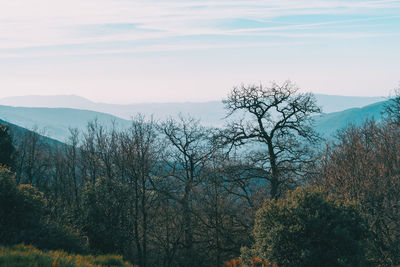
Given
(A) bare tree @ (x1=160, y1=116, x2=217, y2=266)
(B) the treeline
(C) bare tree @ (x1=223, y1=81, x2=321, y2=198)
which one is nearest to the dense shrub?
(B) the treeline

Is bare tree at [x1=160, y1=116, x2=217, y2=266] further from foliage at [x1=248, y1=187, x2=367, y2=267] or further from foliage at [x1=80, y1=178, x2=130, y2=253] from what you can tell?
foliage at [x1=248, y1=187, x2=367, y2=267]

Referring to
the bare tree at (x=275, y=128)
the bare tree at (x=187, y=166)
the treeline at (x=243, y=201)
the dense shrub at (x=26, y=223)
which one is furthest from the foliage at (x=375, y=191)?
the dense shrub at (x=26, y=223)

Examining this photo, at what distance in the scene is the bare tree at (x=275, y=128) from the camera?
848 inches

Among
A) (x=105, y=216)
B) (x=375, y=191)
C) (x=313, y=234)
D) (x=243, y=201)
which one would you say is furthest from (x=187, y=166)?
(x=313, y=234)

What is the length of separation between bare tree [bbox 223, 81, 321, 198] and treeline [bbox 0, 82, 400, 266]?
7 cm

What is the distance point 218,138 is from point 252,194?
19.1ft

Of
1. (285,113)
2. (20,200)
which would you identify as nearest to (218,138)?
(285,113)

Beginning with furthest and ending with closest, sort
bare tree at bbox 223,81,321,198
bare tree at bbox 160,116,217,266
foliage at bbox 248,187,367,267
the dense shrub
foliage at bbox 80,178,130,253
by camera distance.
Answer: bare tree at bbox 160,116,217,266, bare tree at bbox 223,81,321,198, foliage at bbox 80,178,130,253, the dense shrub, foliage at bbox 248,187,367,267

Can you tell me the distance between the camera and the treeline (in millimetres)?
13367

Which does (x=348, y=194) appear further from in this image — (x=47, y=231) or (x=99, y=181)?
(x=47, y=231)

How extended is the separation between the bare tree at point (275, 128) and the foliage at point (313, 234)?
7540 mm

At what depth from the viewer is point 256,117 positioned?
23.2 metres

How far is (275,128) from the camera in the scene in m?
22.1

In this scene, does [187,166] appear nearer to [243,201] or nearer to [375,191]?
[243,201]
